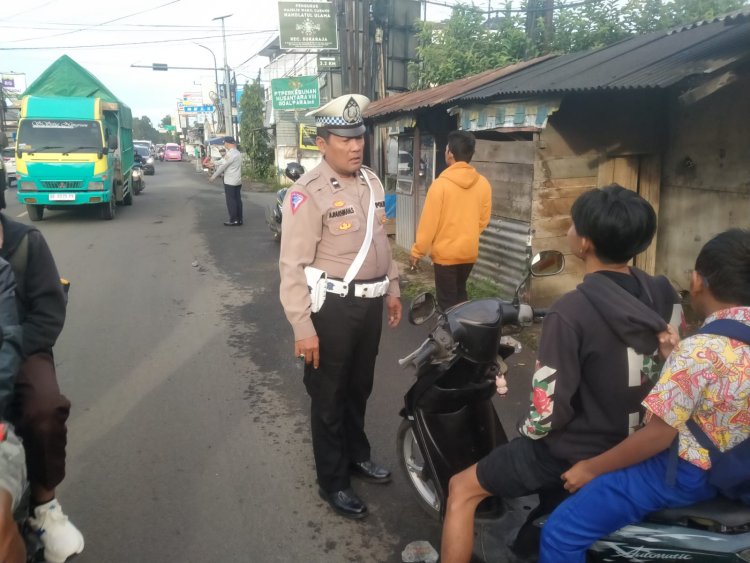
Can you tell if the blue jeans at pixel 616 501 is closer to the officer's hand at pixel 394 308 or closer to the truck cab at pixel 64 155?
the officer's hand at pixel 394 308

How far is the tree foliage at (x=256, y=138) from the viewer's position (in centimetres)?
2736

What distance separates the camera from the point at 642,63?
5.56 m

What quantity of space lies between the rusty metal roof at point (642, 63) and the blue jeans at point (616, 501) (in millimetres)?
3313

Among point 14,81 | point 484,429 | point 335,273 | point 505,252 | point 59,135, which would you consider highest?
point 14,81

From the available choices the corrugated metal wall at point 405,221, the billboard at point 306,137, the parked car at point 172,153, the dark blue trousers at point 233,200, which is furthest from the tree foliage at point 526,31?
the parked car at point 172,153

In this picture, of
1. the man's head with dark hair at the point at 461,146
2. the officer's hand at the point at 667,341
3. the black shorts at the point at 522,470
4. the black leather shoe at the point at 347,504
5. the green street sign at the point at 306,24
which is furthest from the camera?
the green street sign at the point at 306,24

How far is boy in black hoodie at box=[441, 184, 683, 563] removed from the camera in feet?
6.26

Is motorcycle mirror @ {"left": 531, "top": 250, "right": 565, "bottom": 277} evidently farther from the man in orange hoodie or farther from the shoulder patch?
the man in orange hoodie

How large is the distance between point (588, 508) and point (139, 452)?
2.82 m

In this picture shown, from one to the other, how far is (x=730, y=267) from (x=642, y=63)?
4.42 meters

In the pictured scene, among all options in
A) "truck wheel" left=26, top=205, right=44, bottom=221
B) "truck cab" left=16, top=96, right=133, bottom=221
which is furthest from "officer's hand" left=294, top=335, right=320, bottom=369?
"truck wheel" left=26, top=205, right=44, bottom=221

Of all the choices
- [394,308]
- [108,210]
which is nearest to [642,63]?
[394,308]

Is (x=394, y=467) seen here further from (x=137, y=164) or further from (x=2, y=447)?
(x=137, y=164)

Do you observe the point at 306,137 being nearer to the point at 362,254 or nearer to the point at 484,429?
the point at 362,254
